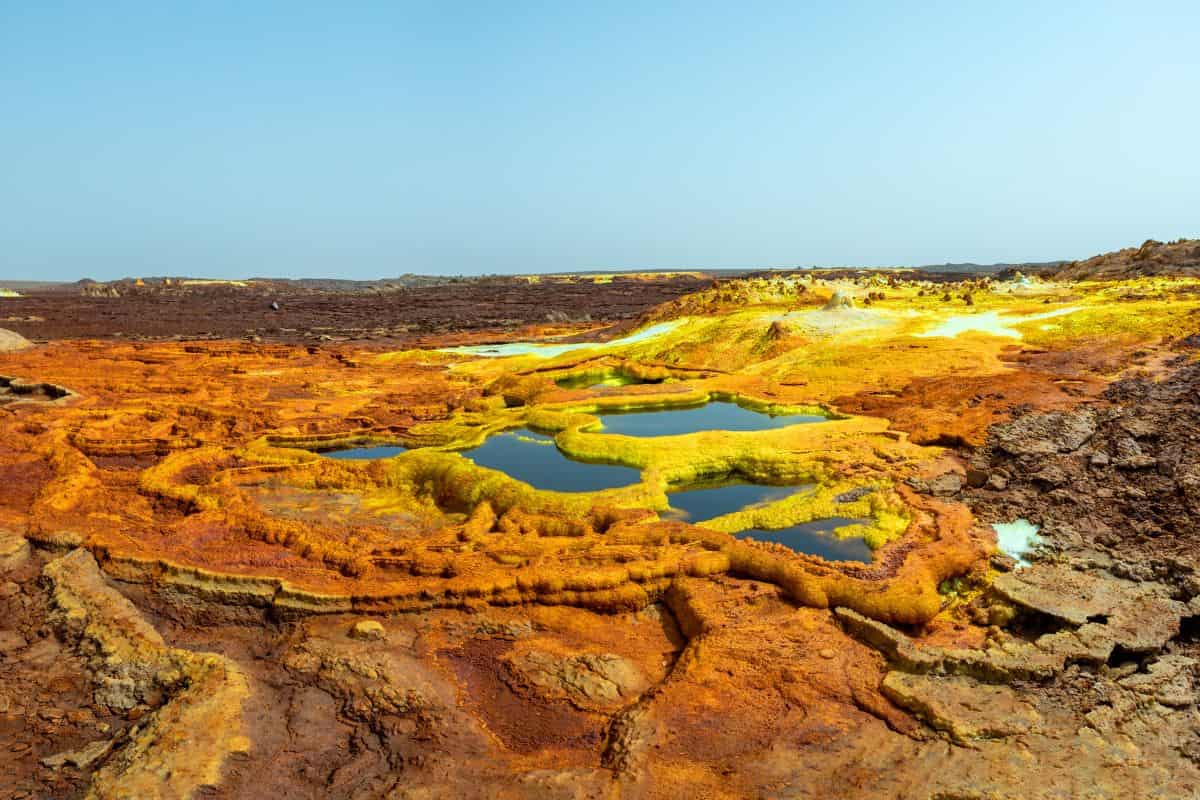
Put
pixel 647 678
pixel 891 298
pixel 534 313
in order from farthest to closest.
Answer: pixel 534 313 < pixel 891 298 < pixel 647 678

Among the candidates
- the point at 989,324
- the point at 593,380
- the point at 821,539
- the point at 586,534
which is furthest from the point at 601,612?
the point at 989,324

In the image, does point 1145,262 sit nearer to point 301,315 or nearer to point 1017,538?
point 1017,538

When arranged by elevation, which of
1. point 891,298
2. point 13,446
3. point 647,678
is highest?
point 891,298

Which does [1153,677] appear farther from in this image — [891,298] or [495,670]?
[891,298]

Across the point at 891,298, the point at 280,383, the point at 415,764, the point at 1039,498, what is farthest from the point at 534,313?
the point at 415,764

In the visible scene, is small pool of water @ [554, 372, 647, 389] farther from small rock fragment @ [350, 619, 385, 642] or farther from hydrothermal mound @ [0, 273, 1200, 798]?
small rock fragment @ [350, 619, 385, 642]

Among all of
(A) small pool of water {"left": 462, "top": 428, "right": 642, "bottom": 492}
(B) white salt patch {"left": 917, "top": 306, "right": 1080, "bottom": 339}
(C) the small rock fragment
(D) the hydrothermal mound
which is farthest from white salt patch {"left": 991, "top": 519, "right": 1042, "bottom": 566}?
(B) white salt patch {"left": 917, "top": 306, "right": 1080, "bottom": 339}
